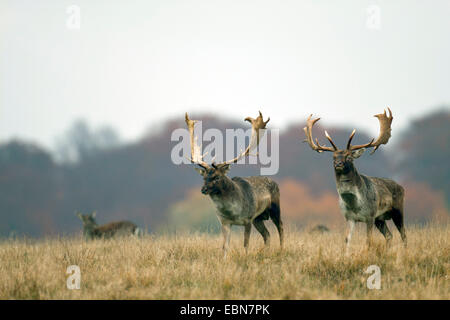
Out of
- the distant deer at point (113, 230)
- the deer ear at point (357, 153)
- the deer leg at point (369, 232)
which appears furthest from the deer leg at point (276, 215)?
the distant deer at point (113, 230)

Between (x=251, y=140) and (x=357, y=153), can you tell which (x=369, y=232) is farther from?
(x=251, y=140)

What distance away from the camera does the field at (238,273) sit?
25.0ft

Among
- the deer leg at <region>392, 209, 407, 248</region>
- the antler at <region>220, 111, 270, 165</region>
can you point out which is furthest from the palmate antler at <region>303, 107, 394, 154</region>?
the deer leg at <region>392, 209, 407, 248</region>

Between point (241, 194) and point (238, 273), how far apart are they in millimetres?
2260

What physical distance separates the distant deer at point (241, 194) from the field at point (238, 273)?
504 millimetres

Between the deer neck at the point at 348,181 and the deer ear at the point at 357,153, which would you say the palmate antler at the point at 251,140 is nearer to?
the deer neck at the point at 348,181

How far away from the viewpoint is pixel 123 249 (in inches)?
432

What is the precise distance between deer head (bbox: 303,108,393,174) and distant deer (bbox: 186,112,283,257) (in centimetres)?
123

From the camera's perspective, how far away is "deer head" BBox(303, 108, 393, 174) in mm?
9414

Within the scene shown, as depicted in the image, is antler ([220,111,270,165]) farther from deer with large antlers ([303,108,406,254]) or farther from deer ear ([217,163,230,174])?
deer with large antlers ([303,108,406,254])

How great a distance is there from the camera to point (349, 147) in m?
9.63
